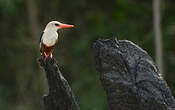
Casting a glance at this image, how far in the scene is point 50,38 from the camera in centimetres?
405

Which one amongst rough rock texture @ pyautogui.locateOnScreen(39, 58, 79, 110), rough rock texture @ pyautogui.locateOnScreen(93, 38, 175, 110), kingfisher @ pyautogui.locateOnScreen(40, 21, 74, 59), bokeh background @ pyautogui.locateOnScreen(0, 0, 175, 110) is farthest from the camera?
bokeh background @ pyautogui.locateOnScreen(0, 0, 175, 110)

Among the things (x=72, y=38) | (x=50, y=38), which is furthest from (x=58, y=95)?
(x=72, y=38)

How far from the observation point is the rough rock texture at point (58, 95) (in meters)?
3.65

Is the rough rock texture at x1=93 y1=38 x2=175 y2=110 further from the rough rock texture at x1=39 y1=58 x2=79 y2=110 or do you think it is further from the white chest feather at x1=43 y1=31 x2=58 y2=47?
the white chest feather at x1=43 y1=31 x2=58 y2=47

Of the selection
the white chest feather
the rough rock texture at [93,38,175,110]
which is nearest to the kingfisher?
the white chest feather

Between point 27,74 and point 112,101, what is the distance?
1149 centimetres

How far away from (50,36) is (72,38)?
1097cm

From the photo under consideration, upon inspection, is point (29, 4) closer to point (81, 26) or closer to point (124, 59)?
point (81, 26)

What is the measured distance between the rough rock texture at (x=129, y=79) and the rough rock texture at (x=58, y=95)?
425mm

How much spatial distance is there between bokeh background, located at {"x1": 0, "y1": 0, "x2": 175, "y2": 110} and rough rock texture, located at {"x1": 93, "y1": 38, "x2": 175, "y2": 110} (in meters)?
8.77

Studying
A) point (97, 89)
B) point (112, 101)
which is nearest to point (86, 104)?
point (97, 89)

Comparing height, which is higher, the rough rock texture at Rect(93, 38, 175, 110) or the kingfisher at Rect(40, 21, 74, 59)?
the kingfisher at Rect(40, 21, 74, 59)

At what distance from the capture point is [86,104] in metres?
12.6

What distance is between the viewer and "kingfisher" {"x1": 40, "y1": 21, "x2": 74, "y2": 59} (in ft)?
13.0
